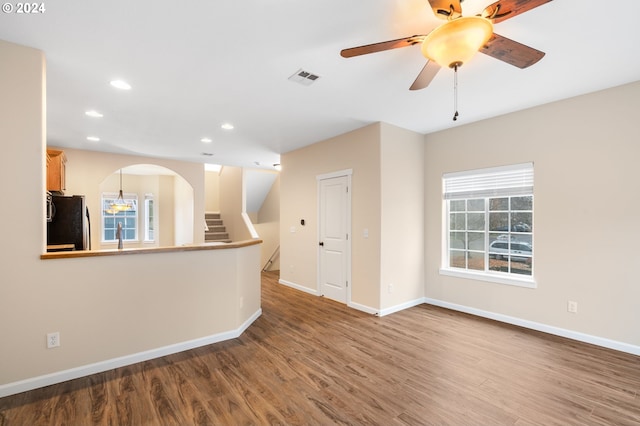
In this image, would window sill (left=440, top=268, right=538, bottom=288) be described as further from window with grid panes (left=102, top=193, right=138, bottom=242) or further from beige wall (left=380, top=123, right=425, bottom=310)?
window with grid panes (left=102, top=193, right=138, bottom=242)

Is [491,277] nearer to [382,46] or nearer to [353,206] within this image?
[353,206]

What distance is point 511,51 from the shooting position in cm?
188

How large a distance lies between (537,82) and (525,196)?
146cm

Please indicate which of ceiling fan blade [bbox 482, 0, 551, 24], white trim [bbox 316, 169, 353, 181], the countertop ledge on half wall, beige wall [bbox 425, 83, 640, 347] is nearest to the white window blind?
beige wall [bbox 425, 83, 640, 347]

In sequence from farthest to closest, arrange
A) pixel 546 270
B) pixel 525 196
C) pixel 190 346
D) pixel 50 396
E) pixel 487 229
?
pixel 487 229 → pixel 525 196 → pixel 546 270 → pixel 190 346 → pixel 50 396

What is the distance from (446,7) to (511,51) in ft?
1.91

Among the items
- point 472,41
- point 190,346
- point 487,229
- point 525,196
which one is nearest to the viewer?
point 472,41

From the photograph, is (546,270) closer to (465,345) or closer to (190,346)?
(465,345)

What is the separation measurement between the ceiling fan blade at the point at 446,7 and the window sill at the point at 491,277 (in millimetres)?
3370

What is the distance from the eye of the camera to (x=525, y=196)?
12.5ft

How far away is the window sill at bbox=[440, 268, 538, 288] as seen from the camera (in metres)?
3.71

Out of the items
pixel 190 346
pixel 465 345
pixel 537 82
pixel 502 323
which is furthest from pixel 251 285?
pixel 537 82

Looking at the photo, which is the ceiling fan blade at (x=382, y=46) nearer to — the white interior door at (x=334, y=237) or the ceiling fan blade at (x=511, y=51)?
the ceiling fan blade at (x=511, y=51)

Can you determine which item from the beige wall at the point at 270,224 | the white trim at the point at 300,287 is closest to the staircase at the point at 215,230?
the beige wall at the point at 270,224
